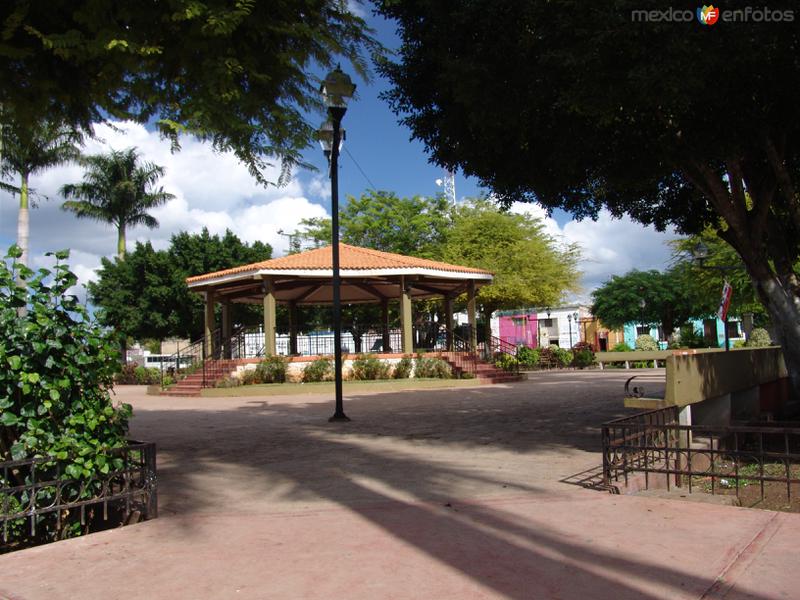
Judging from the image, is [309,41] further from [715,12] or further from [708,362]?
[708,362]

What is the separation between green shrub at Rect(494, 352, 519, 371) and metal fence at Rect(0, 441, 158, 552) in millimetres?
19184

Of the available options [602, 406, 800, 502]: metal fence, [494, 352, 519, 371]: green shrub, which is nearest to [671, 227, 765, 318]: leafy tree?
[494, 352, 519, 371]: green shrub

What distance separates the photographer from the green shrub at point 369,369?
67.2 feet

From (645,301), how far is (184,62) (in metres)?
45.2

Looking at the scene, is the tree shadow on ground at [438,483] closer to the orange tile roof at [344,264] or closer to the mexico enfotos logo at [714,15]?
the mexico enfotos logo at [714,15]

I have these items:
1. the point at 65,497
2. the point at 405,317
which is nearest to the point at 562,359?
the point at 405,317

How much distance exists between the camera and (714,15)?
5617 millimetres

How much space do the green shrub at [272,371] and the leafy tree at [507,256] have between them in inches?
668


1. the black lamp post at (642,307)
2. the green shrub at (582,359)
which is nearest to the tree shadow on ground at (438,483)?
the green shrub at (582,359)

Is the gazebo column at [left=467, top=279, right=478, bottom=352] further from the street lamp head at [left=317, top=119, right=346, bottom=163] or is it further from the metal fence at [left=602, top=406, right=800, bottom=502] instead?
the metal fence at [left=602, top=406, right=800, bottom=502]

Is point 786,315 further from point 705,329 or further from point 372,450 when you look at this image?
point 705,329

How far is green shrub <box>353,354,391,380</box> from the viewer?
20484 millimetres

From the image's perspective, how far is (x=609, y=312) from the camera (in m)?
48.1

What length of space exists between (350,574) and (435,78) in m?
6.22
